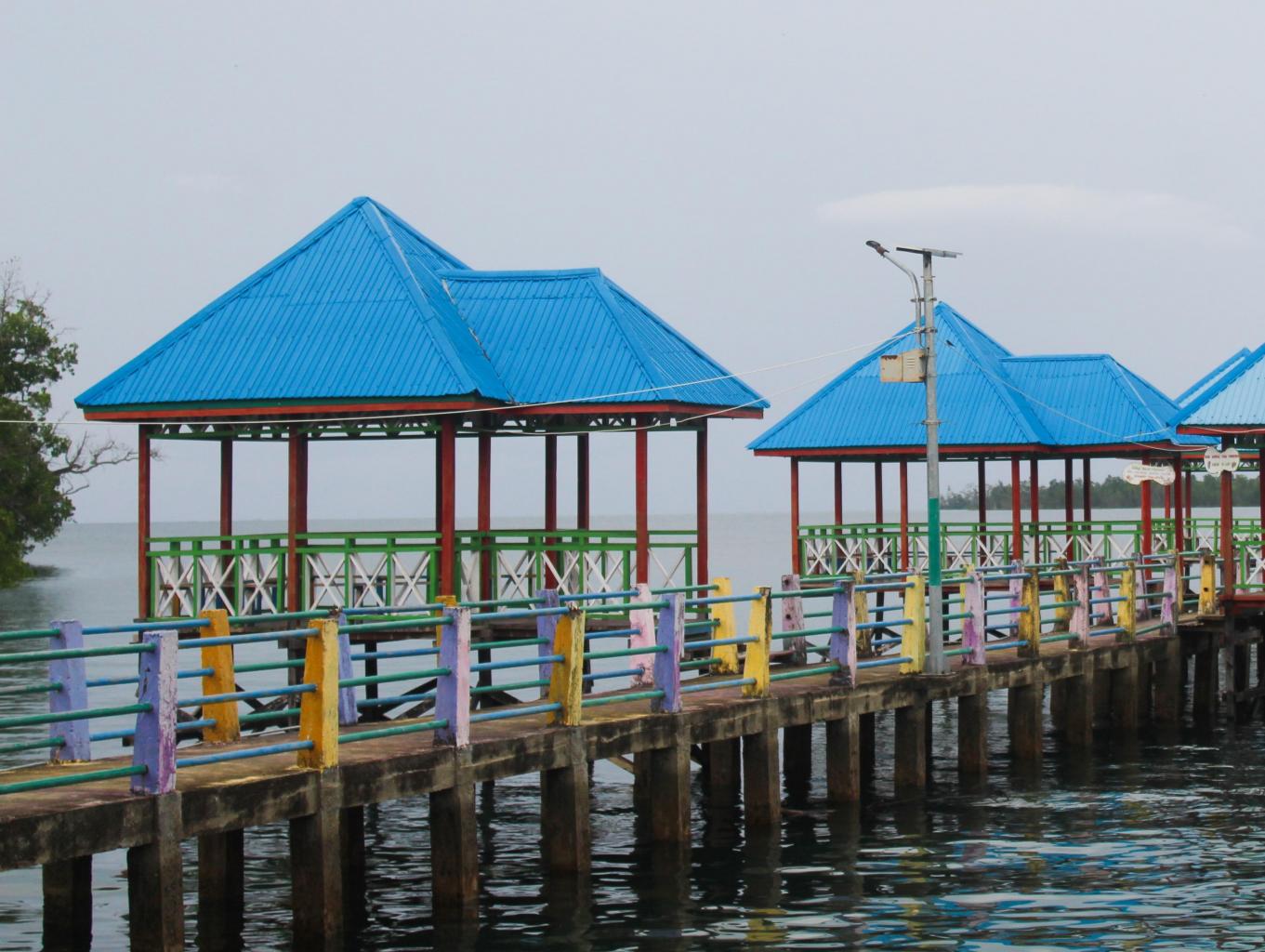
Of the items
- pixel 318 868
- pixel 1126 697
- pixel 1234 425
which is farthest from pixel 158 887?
pixel 1234 425

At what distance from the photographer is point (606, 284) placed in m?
26.0

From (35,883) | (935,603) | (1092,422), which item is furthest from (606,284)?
(1092,422)

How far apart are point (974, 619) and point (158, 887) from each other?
12.4 meters

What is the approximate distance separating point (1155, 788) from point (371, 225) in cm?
1229

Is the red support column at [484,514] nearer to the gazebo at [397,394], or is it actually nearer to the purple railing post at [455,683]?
the gazebo at [397,394]

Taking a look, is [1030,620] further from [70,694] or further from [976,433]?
[70,694]

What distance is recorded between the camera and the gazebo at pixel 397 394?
23125 mm

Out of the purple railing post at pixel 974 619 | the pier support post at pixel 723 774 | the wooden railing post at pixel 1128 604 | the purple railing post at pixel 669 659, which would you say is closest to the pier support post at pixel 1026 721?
the purple railing post at pixel 974 619

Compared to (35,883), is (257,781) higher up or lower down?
higher up

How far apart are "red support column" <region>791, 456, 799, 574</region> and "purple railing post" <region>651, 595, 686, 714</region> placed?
55.6ft

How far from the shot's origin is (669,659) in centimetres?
1739

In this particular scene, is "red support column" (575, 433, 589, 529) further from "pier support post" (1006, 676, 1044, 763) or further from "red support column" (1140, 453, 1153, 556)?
"red support column" (1140, 453, 1153, 556)

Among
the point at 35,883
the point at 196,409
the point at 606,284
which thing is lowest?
the point at 35,883

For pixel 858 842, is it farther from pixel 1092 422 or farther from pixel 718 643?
pixel 1092 422
